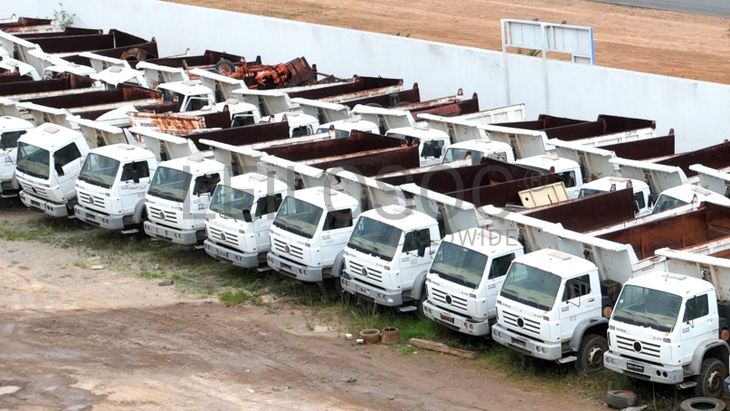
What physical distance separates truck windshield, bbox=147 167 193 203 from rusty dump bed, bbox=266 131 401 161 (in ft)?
8.79

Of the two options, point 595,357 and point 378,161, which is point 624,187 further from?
point 595,357

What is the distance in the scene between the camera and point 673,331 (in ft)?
56.7

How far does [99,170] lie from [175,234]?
2.42 metres

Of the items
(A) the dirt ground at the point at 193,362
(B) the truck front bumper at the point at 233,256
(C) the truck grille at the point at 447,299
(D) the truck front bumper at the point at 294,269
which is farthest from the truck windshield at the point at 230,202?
(C) the truck grille at the point at 447,299

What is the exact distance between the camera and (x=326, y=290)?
22.9 meters

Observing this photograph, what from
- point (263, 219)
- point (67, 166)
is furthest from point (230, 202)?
point (67, 166)

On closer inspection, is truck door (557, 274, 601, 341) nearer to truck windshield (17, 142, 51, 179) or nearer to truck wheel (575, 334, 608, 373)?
truck wheel (575, 334, 608, 373)

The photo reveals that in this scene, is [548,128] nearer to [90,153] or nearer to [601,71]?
[601,71]

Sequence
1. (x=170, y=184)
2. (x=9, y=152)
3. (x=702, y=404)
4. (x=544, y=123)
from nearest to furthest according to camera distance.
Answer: (x=702, y=404), (x=170, y=184), (x=9, y=152), (x=544, y=123)

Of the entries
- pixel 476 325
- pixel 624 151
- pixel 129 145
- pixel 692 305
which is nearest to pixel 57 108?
pixel 129 145

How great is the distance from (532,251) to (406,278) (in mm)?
2013

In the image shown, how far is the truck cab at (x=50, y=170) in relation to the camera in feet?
87.2

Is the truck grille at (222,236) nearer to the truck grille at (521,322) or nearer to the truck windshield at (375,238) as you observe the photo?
the truck windshield at (375,238)

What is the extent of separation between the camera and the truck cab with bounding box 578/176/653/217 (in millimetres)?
23531
